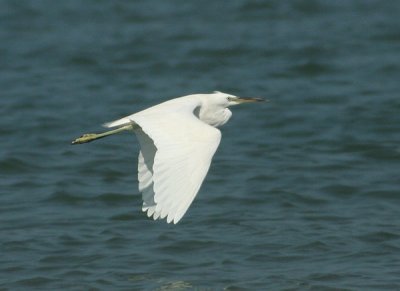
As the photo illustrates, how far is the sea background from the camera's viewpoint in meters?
6.88

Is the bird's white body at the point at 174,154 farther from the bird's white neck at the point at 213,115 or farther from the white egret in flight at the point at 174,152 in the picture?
the bird's white neck at the point at 213,115

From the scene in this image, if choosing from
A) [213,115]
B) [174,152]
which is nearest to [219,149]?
[213,115]

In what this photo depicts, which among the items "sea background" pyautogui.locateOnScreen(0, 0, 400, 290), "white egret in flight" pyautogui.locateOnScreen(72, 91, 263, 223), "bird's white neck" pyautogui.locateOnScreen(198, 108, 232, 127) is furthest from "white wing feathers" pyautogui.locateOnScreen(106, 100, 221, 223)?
"sea background" pyautogui.locateOnScreen(0, 0, 400, 290)

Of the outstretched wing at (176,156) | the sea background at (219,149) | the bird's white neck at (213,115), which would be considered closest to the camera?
the outstretched wing at (176,156)

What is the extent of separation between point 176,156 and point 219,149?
4.80 m

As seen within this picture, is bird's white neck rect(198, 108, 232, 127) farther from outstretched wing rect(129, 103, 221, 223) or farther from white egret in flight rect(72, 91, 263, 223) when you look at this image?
outstretched wing rect(129, 103, 221, 223)

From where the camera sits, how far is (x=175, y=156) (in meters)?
5.23

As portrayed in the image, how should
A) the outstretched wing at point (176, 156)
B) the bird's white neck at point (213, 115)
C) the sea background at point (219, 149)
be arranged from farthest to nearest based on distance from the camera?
the sea background at point (219, 149) < the bird's white neck at point (213, 115) < the outstretched wing at point (176, 156)

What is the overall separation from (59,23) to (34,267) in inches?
363

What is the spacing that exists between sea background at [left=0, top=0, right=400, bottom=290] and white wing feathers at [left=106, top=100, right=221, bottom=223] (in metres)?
A: 1.11

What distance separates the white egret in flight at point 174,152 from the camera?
16.3 ft


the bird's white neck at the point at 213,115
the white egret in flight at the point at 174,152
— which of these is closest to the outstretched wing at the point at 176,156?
the white egret in flight at the point at 174,152

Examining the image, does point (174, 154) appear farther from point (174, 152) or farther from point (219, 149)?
point (219, 149)

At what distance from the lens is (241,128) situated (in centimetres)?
1091
